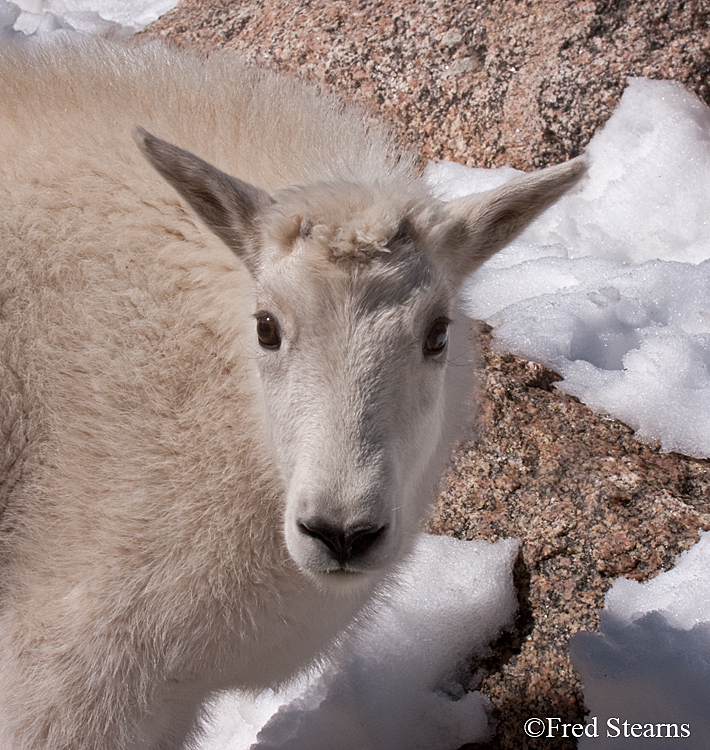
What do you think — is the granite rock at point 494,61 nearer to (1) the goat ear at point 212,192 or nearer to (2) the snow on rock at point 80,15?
→ (2) the snow on rock at point 80,15

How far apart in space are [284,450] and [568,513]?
6.35ft

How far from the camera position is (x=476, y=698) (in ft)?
11.9

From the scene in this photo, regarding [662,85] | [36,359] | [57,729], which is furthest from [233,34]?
[57,729]

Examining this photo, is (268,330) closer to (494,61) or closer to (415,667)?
(415,667)

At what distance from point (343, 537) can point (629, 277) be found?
3103mm

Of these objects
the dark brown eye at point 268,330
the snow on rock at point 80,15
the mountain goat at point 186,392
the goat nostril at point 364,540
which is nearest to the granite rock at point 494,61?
the snow on rock at point 80,15

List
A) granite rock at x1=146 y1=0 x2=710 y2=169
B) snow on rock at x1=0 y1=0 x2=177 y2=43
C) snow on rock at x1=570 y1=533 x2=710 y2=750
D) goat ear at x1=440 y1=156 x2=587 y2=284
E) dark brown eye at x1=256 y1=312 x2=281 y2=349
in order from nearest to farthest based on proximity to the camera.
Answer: dark brown eye at x1=256 y1=312 x2=281 y2=349 < goat ear at x1=440 y1=156 x2=587 y2=284 < snow on rock at x1=570 y1=533 x2=710 y2=750 < granite rock at x1=146 y1=0 x2=710 y2=169 < snow on rock at x1=0 y1=0 x2=177 y2=43

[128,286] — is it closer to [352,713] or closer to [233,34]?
[352,713]

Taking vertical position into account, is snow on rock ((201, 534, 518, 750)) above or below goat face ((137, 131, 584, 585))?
below

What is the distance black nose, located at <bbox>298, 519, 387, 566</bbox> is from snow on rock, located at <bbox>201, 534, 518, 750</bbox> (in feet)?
4.12

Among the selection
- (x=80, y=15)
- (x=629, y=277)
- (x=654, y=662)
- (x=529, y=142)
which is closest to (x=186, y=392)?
(x=654, y=662)

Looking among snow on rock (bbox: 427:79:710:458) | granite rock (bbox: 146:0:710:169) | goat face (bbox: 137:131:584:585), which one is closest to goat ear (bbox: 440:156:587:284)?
goat face (bbox: 137:131:584:585)

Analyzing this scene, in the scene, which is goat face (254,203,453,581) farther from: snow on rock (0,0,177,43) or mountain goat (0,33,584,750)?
snow on rock (0,0,177,43)

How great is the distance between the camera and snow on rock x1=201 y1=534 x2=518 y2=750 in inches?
142
